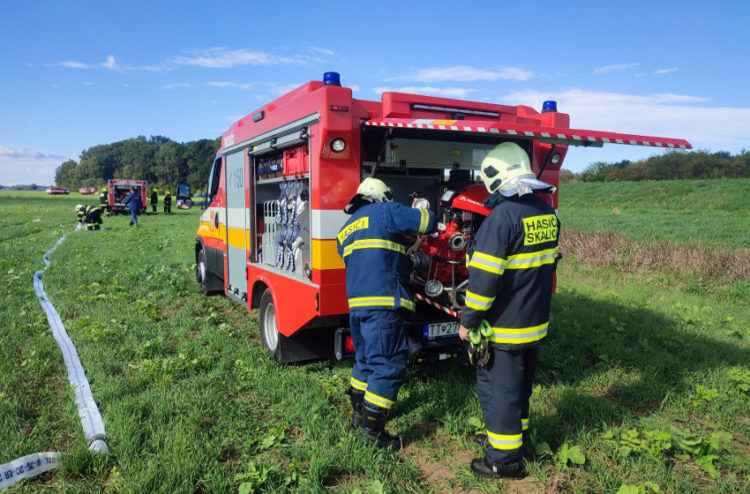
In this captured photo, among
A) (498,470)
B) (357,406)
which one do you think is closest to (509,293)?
(498,470)

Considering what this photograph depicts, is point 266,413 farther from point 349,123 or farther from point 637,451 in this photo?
point 637,451

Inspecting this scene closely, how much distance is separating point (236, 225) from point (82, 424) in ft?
9.91

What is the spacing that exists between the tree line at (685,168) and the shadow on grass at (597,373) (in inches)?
1523

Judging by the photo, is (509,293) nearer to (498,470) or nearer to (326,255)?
(498,470)

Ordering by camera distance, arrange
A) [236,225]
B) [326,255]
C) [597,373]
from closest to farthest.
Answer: [326,255], [597,373], [236,225]

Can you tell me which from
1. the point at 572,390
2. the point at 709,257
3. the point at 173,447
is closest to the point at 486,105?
the point at 572,390

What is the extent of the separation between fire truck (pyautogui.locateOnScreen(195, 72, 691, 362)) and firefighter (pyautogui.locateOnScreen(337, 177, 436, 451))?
1.39ft

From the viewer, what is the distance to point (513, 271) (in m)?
2.77

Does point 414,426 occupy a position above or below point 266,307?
below

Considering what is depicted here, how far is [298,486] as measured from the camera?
2752 mm

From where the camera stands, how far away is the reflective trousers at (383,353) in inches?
125

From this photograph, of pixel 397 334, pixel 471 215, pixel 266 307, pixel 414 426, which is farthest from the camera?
pixel 266 307

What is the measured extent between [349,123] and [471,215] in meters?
1.23

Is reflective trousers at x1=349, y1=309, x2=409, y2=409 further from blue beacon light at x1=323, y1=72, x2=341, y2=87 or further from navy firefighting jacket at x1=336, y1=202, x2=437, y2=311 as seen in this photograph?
blue beacon light at x1=323, y1=72, x2=341, y2=87
